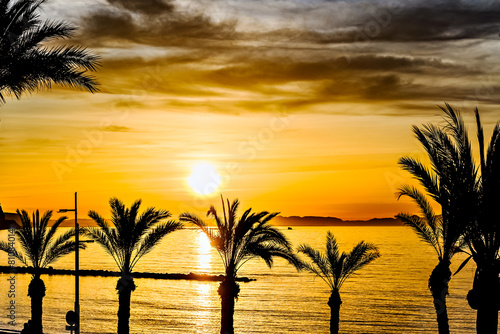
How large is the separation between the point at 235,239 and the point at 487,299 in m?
11.8

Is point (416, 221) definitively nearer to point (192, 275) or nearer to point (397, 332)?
point (397, 332)

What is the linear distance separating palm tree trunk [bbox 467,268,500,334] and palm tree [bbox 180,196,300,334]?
9.50 metres

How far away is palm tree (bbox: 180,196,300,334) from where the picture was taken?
24969 millimetres

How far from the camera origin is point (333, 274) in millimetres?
35688

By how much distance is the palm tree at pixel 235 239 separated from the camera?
24969 millimetres

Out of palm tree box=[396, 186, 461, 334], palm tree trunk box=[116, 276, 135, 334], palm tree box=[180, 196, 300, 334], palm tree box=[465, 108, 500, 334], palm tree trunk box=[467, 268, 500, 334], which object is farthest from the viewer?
palm tree trunk box=[116, 276, 135, 334]

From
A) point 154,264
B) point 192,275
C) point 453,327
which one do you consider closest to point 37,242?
point 453,327

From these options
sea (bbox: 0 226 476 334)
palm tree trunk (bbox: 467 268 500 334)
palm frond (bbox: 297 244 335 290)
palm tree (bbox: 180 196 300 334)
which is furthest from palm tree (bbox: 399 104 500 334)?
sea (bbox: 0 226 476 334)

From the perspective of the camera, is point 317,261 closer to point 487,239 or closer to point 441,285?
point 441,285

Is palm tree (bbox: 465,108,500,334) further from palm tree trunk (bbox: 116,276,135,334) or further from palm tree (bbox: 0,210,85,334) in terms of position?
palm tree (bbox: 0,210,85,334)

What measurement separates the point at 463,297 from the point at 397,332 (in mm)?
24327

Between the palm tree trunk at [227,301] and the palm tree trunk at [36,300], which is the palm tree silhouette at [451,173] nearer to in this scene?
the palm tree trunk at [227,301]

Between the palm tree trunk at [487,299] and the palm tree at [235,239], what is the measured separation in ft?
31.2

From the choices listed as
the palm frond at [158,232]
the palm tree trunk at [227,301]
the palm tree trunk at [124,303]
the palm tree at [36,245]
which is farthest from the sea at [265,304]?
the palm tree trunk at [227,301]
